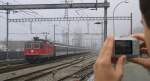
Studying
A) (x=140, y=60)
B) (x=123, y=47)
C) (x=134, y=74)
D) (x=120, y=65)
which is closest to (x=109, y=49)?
(x=120, y=65)

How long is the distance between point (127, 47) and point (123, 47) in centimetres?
2

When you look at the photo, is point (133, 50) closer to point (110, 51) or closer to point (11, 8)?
point (110, 51)

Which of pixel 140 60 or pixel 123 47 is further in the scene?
pixel 123 47

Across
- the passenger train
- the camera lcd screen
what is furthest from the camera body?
the passenger train

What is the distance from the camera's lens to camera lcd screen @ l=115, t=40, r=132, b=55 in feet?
6.76

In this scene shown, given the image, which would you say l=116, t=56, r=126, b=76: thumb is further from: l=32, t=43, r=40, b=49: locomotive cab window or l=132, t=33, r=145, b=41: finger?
l=32, t=43, r=40, b=49: locomotive cab window

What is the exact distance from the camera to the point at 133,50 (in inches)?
83.7

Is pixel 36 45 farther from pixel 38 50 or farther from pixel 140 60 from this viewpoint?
pixel 140 60

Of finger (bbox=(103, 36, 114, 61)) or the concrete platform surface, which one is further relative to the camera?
the concrete platform surface

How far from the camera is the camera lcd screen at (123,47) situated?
6.76ft

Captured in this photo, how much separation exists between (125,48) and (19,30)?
334ft

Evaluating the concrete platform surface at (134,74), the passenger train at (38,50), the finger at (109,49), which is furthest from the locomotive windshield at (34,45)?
the finger at (109,49)

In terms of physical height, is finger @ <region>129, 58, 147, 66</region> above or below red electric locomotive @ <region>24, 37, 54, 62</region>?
above

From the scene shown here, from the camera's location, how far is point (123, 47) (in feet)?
7.11
